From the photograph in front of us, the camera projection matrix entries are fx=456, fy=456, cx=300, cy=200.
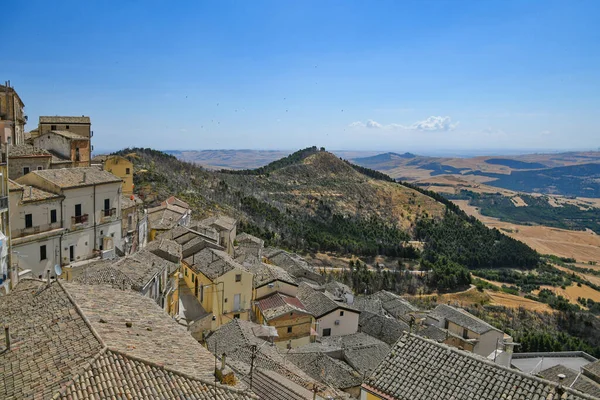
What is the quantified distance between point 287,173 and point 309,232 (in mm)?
42034

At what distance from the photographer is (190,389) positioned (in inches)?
362

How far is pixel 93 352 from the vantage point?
9.34m

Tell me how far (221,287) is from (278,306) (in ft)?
13.6

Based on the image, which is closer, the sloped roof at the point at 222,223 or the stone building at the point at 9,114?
the stone building at the point at 9,114

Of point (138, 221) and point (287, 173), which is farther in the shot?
point (287, 173)

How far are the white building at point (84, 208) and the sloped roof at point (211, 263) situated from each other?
464cm

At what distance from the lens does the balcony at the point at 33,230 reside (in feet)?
68.0

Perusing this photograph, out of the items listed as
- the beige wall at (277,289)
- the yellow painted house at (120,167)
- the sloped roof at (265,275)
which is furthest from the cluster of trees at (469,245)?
the yellow painted house at (120,167)

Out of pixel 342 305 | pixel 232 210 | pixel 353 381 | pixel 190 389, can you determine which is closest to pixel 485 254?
pixel 232 210

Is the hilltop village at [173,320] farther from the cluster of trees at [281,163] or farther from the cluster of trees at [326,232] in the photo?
the cluster of trees at [281,163]

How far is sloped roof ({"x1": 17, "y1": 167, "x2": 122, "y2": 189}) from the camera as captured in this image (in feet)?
75.4

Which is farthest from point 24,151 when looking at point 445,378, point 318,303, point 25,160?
point 445,378

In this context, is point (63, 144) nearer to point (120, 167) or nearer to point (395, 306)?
point (120, 167)

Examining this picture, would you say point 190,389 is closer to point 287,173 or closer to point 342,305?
point 342,305
